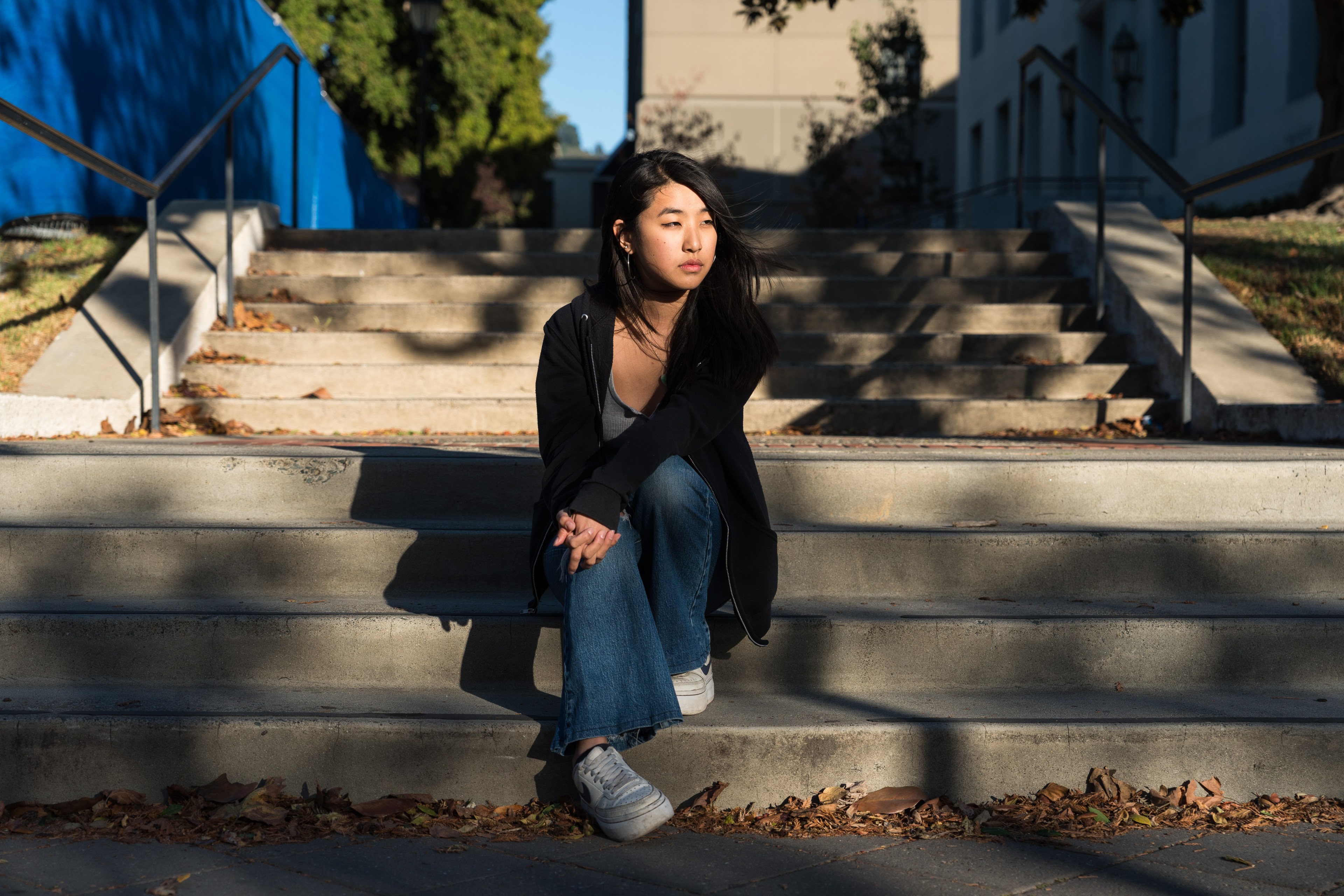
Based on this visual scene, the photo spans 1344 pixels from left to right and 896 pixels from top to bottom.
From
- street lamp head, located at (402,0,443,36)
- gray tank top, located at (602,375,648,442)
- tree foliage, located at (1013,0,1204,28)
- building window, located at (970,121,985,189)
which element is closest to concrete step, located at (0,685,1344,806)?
gray tank top, located at (602,375,648,442)

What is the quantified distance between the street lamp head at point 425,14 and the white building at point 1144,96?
279 inches

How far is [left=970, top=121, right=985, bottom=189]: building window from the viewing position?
23406mm

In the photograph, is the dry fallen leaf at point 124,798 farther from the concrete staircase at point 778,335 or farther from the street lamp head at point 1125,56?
the street lamp head at point 1125,56

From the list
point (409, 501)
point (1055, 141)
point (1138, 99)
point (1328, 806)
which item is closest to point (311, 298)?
point (409, 501)

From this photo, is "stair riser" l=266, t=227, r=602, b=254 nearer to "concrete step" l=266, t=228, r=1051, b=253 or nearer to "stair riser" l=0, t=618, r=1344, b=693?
"concrete step" l=266, t=228, r=1051, b=253

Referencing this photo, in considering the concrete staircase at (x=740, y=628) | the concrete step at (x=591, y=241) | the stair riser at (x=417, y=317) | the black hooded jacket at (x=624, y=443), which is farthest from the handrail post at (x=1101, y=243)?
the black hooded jacket at (x=624, y=443)

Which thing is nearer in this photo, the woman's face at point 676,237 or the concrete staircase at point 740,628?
the concrete staircase at point 740,628

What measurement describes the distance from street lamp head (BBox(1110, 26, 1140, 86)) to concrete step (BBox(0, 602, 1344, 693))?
48.0ft

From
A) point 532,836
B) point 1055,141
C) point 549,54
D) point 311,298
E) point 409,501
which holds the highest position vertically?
point 549,54

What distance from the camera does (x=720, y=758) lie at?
2336 millimetres

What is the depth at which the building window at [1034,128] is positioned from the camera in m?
21.4

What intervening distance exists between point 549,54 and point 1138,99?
15.8 meters

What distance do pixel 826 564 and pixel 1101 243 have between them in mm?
3498

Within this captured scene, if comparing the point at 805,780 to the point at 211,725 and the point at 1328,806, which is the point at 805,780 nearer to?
the point at 1328,806
